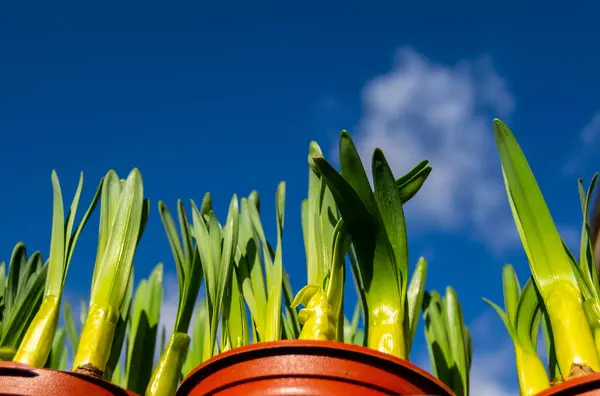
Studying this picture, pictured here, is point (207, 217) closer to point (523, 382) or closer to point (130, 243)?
point (130, 243)

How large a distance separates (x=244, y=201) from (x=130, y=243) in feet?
0.69

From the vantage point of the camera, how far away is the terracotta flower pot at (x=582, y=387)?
25.9 inches

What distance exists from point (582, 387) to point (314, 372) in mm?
270

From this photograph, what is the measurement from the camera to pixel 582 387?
0.66 metres

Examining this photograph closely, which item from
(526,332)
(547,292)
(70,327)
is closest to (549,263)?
(547,292)

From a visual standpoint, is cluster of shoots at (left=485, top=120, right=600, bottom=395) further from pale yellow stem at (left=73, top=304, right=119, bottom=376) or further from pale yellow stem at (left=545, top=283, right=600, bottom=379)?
pale yellow stem at (left=73, top=304, right=119, bottom=376)

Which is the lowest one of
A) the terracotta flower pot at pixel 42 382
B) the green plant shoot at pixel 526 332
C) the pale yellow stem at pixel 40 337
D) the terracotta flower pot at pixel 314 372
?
the terracotta flower pot at pixel 42 382

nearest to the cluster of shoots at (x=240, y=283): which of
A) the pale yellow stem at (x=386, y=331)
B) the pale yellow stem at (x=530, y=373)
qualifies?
the pale yellow stem at (x=386, y=331)

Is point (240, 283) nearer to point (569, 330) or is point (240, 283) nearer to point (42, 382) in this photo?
point (42, 382)

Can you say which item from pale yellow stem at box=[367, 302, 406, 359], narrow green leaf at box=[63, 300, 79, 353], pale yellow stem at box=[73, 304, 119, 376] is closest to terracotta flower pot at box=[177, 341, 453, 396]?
pale yellow stem at box=[367, 302, 406, 359]

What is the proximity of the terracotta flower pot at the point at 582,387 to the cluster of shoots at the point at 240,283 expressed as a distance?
0.71 ft

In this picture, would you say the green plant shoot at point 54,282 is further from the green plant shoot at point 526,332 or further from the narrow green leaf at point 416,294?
the green plant shoot at point 526,332

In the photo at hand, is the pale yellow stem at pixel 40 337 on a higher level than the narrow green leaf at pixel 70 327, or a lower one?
lower

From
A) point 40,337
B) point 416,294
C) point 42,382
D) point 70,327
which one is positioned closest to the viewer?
point 42,382
